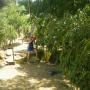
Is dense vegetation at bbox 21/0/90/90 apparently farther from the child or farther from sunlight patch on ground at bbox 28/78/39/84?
the child

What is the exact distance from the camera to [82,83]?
6617mm

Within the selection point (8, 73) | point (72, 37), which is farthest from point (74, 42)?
point (8, 73)

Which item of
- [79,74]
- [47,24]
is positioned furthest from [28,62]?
[79,74]

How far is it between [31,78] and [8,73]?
159 cm

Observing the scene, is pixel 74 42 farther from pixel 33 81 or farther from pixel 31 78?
pixel 31 78

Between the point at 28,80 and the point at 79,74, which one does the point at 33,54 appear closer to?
the point at 28,80

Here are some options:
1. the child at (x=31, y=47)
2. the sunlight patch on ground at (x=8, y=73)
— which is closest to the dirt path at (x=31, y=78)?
→ the sunlight patch on ground at (x=8, y=73)

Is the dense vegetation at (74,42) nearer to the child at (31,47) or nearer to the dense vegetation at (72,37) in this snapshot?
the dense vegetation at (72,37)

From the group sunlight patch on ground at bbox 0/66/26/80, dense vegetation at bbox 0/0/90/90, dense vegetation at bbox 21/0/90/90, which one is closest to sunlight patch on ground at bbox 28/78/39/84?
sunlight patch on ground at bbox 0/66/26/80

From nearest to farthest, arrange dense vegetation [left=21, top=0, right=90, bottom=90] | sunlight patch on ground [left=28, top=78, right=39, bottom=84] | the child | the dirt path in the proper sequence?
dense vegetation [left=21, top=0, right=90, bottom=90] → the dirt path → sunlight patch on ground [left=28, top=78, right=39, bottom=84] → the child

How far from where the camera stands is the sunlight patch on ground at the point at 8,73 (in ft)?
44.3

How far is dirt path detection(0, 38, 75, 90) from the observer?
11992mm

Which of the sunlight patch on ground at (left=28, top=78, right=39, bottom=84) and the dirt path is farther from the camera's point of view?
the sunlight patch on ground at (left=28, top=78, right=39, bottom=84)

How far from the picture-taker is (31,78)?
1330cm
